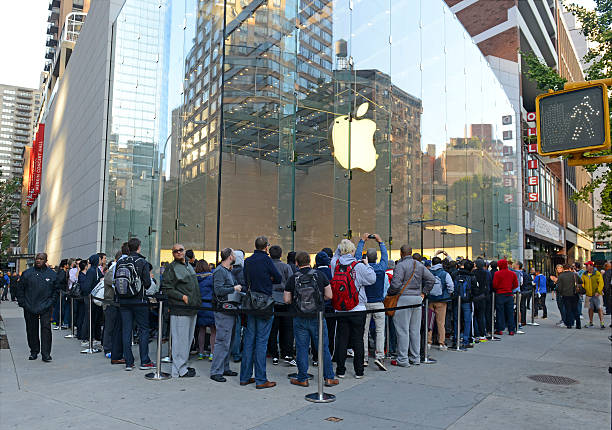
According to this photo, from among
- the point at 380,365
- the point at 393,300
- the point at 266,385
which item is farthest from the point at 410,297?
the point at 266,385

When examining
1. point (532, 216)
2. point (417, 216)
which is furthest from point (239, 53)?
point (532, 216)

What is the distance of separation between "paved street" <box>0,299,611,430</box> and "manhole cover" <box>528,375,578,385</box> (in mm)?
149

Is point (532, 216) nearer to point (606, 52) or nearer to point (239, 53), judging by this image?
point (606, 52)

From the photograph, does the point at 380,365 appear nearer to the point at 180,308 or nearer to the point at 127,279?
the point at 180,308

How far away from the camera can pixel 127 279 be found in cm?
785

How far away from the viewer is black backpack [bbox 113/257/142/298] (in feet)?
25.7

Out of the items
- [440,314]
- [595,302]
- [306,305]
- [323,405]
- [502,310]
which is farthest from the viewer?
[595,302]

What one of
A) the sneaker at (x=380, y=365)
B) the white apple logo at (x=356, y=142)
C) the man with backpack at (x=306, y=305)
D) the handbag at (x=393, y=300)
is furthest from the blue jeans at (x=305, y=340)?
the white apple logo at (x=356, y=142)

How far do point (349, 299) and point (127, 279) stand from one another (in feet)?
11.7

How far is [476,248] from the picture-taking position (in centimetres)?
2598

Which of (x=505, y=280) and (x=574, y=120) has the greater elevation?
(x=574, y=120)

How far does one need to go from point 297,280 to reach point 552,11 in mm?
55416

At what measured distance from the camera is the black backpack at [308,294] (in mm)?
6629

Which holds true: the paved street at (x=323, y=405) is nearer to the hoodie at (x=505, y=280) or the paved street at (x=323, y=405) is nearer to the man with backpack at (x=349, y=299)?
the man with backpack at (x=349, y=299)
